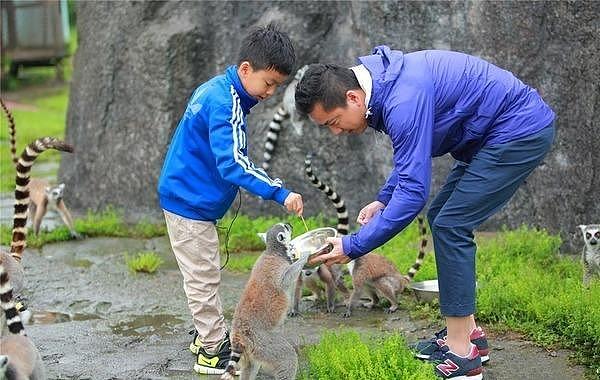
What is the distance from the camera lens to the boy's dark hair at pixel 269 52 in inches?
196

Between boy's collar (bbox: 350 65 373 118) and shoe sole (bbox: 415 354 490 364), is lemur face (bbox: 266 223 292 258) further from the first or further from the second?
boy's collar (bbox: 350 65 373 118)

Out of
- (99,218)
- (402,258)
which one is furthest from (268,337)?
(99,218)

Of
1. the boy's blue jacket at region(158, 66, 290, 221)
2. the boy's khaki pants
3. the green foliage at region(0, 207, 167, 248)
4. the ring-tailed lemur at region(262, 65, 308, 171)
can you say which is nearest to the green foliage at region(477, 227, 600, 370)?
the boy's khaki pants

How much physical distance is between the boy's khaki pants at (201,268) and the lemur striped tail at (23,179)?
2.83 ft

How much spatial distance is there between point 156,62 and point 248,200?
1807 mm

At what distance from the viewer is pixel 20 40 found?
20.0 meters

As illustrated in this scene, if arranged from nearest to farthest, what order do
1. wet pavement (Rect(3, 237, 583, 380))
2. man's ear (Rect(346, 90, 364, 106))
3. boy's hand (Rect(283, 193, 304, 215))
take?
man's ear (Rect(346, 90, 364, 106)), boy's hand (Rect(283, 193, 304, 215)), wet pavement (Rect(3, 237, 583, 380))

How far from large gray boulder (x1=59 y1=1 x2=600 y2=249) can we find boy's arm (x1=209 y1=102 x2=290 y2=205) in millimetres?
3431

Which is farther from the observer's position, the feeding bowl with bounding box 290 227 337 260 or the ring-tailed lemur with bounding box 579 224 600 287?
the ring-tailed lemur with bounding box 579 224 600 287

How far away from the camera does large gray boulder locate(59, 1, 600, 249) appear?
7359 millimetres

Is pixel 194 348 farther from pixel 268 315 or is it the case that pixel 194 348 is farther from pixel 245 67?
pixel 245 67

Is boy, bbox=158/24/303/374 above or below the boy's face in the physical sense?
below

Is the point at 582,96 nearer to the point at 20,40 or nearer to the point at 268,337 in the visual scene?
the point at 268,337

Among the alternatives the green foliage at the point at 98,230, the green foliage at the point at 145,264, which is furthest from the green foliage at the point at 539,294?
the green foliage at the point at 98,230
